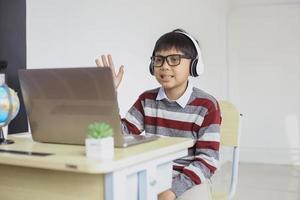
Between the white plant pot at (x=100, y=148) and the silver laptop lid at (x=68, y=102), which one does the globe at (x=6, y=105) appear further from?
the white plant pot at (x=100, y=148)

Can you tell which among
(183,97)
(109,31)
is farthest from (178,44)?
(109,31)

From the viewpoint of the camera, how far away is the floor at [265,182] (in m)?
3.30

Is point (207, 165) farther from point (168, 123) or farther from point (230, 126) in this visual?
point (230, 126)

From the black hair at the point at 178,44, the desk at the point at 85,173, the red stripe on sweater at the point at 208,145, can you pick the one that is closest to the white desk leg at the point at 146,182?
the desk at the point at 85,173

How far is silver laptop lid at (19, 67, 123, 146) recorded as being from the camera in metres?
1.03

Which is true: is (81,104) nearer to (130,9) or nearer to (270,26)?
(130,9)

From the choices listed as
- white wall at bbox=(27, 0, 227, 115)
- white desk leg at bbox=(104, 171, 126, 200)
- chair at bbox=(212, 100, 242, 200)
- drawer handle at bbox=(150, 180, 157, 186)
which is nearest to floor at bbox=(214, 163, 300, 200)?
white wall at bbox=(27, 0, 227, 115)

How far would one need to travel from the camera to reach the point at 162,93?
1.58 metres

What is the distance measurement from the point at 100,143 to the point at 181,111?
0.62 meters

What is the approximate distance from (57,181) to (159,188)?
0.29m

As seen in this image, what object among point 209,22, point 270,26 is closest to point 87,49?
point 209,22

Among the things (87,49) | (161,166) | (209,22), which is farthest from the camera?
(209,22)

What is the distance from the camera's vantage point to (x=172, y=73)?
1510 mm

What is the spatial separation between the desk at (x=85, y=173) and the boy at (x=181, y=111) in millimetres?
228
